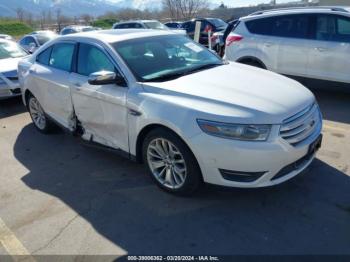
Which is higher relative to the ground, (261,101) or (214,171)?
(261,101)

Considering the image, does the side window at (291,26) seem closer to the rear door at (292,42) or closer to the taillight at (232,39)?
the rear door at (292,42)

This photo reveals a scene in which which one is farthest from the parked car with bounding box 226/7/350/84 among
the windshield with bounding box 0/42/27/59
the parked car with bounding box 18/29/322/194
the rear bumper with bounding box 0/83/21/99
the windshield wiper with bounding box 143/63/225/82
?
the windshield with bounding box 0/42/27/59

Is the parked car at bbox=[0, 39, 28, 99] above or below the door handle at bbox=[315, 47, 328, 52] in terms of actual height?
below

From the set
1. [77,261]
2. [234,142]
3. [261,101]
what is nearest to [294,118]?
[261,101]

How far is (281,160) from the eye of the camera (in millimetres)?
3141

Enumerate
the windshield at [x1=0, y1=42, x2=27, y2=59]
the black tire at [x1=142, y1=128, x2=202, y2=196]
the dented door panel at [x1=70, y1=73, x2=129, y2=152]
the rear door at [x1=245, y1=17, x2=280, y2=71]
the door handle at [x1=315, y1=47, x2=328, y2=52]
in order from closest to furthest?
the black tire at [x1=142, y1=128, x2=202, y2=196] < the dented door panel at [x1=70, y1=73, x2=129, y2=152] < the door handle at [x1=315, y1=47, x2=328, y2=52] < the rear door at [x1=245, y1=17, x2=280, y2=71] < the windshield at [x1=0, y1=42, x2=27, y2=59]

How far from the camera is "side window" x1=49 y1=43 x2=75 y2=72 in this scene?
4812 millimetres

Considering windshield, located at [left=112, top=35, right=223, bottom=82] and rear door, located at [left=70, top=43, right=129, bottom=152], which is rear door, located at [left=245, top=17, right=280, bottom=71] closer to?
windshield, located at [left=112, top=35, right=223, bottom=82]

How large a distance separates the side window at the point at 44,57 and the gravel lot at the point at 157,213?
1.66 m

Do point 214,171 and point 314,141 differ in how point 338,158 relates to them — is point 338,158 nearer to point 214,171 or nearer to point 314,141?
point 314,141

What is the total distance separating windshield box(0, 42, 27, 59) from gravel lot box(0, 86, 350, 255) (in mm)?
4852

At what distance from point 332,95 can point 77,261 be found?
585cm

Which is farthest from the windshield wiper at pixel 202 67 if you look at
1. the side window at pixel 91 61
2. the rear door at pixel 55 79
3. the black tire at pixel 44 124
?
the black tire at pixel 44 124

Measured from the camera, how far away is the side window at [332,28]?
20.4 ft
